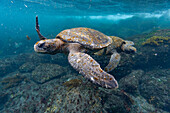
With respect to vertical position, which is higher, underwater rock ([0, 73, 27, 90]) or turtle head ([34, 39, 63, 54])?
turtle head ([34, 39, 63, 54])

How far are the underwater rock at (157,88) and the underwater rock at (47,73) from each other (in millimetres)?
6391

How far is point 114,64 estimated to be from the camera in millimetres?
3482

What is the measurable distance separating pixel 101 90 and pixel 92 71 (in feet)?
5.30

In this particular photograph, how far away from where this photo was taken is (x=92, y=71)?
2295 mm

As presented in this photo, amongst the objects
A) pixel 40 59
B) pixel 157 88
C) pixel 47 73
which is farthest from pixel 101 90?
pixel 40 59

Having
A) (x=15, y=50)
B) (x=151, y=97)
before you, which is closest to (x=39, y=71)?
(x=151, y=97)

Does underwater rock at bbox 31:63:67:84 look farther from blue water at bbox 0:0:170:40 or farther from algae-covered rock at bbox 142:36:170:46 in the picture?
blue water at bbox 0:0:170:40

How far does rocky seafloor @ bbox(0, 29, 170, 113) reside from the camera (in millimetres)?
2986

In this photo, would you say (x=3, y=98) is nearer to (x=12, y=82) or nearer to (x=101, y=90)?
(x=12, y=82)

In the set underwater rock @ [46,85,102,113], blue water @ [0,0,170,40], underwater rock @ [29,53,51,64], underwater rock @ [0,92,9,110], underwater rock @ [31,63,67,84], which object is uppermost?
blue water @ [0,0,170,40]

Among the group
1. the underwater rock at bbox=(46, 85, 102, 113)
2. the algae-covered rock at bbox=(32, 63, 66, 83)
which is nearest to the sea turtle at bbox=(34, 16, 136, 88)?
the underwater rock at bbox=(46, 85, 102, 113)

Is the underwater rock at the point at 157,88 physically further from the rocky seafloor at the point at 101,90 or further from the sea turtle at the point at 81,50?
the sea turtle at the point at 81,50

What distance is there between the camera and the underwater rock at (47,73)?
659cm

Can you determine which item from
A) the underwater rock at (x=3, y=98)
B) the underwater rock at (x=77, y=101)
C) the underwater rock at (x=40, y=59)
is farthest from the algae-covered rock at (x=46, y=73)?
the underwater rock at (x=77, y=101)
